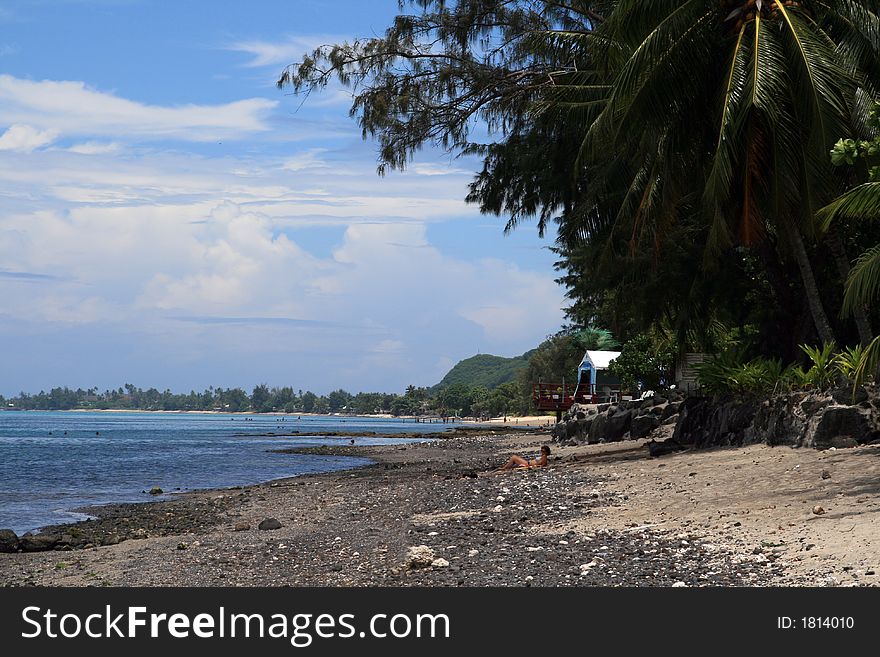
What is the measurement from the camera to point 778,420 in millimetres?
18219

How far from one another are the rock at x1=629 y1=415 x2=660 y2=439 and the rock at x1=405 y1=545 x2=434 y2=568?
2025 centimetres

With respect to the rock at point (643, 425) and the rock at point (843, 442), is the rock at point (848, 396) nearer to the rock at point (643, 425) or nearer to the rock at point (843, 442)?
the rock at point (843, 442)

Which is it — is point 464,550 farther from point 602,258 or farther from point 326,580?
point 602,258

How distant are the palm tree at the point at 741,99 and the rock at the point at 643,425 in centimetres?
Result: 1124

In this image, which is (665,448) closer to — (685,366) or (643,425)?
(643,425)

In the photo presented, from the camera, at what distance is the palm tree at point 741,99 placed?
15961mm

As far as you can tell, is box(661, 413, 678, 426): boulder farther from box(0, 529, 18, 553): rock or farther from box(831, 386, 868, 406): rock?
box(0, 529, 18, 553): rock

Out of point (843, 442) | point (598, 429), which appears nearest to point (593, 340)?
point (598, 429)

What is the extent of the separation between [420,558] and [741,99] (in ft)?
33.4

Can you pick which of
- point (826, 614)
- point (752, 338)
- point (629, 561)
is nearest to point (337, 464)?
point (752, 338)

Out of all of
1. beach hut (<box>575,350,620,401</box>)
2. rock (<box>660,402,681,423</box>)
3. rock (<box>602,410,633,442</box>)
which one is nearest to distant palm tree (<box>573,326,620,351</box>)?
beach hut (<box>575,350,620,401</box>)

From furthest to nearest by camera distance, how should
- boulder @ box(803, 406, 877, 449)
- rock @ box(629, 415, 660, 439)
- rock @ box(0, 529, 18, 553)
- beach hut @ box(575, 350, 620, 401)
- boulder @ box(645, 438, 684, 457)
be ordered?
beach hut @ box(575, 350, 620, 401) < rock @ box(629, 415, 660, 439) < boulder @ box(645, 438, 684, 457) < rock @ box(0, 529, 18, 553) < boulder @ box(803, 406, 877, 449)

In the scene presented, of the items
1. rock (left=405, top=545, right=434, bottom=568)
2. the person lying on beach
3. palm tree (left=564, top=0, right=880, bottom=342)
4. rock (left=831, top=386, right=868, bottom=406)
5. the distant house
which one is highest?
palm tree (left=564, top=0, right=880, bottom=342)

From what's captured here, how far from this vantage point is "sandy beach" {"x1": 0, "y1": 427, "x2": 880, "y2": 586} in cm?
916
